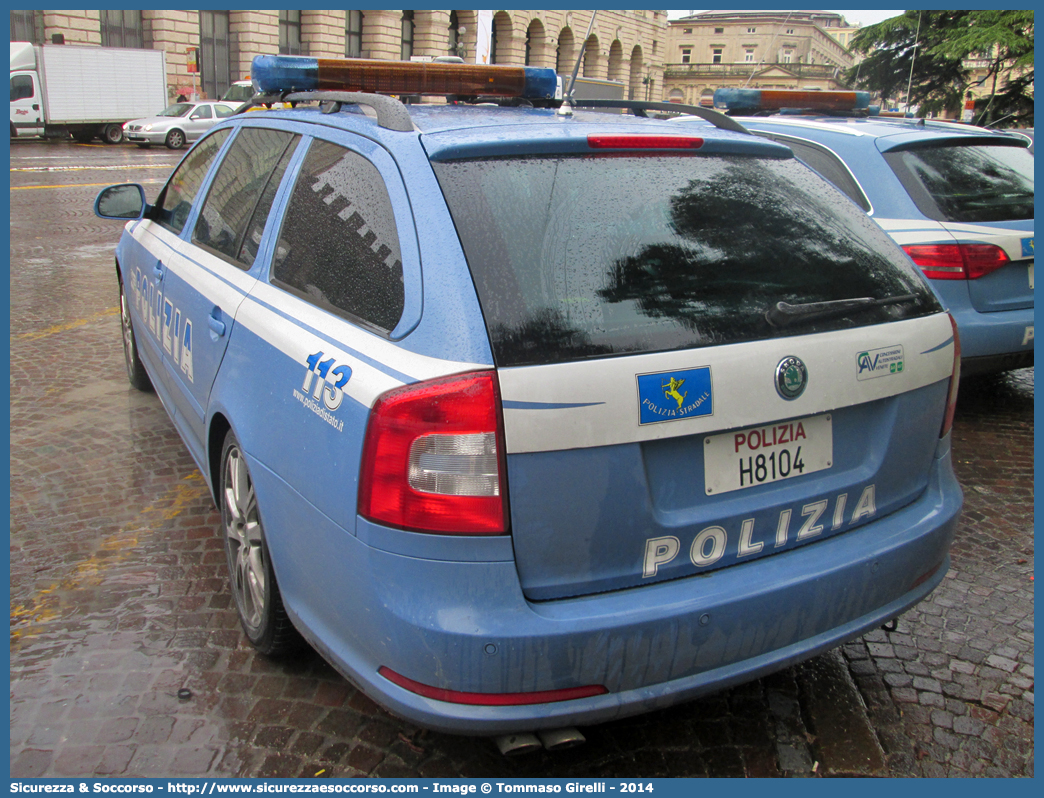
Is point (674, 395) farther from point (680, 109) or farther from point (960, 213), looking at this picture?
point (960, 213)

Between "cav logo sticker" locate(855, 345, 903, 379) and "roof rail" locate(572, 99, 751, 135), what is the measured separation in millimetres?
904

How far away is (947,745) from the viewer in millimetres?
2518

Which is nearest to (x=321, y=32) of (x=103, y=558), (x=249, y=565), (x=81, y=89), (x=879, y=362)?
(x=81, y=89)

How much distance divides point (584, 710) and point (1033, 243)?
4.18 meters

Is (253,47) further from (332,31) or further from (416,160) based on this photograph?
(416,160)

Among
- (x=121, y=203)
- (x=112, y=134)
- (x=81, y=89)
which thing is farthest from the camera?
(x=112, y=134)

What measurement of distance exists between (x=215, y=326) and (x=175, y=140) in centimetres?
2917

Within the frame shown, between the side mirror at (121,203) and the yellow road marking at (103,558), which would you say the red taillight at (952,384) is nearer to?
the yellow road marking at (103,558)

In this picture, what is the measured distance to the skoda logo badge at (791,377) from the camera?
216 cm

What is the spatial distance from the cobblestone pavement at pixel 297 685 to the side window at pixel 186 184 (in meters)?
1.18

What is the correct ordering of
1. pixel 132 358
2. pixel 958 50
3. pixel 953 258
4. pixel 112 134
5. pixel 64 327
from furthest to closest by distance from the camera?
pixel 112 134 → pixel 958 50 → pixel 64 327 → pixel 132 358 → pixel 953 258

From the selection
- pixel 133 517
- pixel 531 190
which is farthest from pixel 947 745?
pixel 133 517

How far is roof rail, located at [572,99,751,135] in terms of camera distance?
2959 millimetres

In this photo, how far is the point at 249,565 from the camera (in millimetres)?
2812
